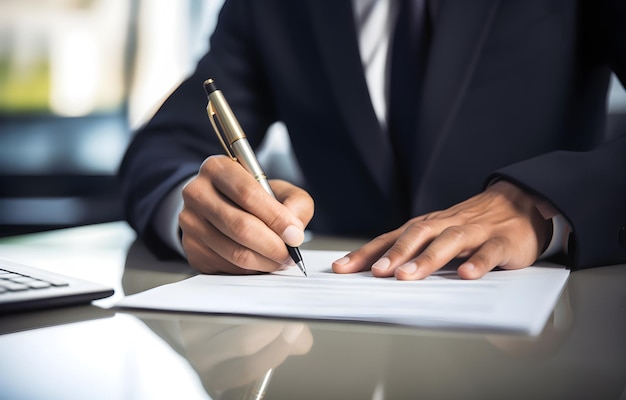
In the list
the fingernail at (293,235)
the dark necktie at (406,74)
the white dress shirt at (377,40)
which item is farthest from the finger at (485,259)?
the white dress shirt at (377,40)

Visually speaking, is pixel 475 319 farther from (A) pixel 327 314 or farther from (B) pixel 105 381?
(B) pixel 105 381

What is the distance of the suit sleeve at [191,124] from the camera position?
3.27ft

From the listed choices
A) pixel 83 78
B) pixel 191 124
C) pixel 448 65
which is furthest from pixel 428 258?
pixel 83 78

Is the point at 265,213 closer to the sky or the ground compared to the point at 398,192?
closer to the sky

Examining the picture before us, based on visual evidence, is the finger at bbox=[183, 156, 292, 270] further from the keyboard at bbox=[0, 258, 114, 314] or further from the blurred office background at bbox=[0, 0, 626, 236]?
the blurred office background at bbox=[0, 0, 626, 236]

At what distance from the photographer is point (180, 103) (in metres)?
1.26

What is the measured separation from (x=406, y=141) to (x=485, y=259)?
→ 529mm

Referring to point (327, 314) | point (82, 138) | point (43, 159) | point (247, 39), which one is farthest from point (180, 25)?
point (327, 314)

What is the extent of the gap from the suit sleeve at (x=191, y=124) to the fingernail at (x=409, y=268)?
1.30 feet

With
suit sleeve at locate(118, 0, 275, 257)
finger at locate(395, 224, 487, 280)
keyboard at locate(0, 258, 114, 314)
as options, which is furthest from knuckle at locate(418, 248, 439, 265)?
suit sleeve at locate(118, 0, 275, 257)

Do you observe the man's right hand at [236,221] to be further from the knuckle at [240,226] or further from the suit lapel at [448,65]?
the suit lapel at [448,65]

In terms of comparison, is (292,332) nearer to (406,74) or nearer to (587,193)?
(587,193)

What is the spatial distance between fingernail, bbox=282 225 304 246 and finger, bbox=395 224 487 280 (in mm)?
106

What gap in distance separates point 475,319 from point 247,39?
1027mm
